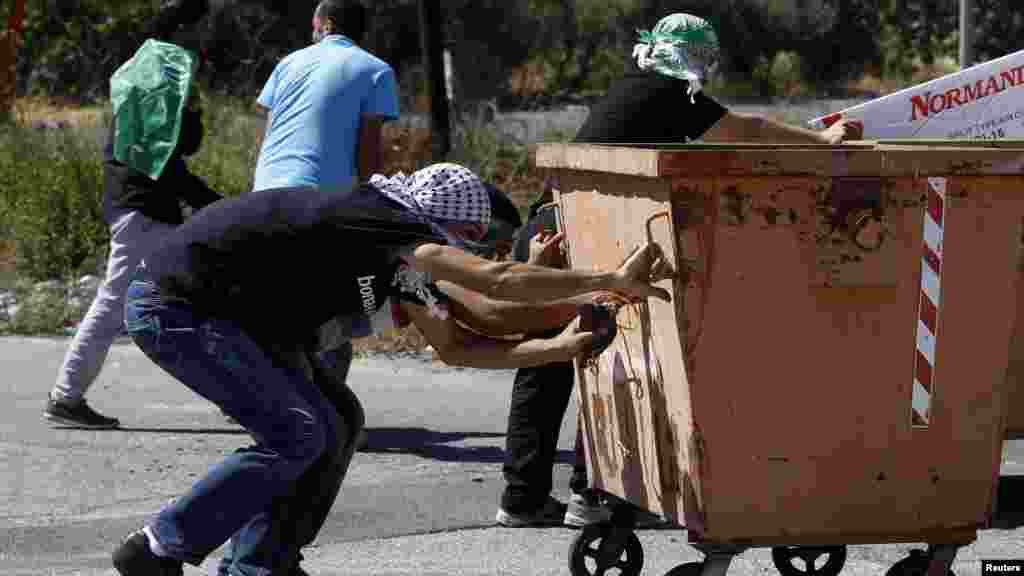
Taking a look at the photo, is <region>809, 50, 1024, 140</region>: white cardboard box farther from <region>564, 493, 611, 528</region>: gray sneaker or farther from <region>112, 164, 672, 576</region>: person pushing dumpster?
<region>112, 164, 672, 576</region>: person pushing dumpster

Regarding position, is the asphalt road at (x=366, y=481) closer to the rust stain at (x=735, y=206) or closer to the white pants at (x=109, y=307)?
the white pants at (x=109, y=307)

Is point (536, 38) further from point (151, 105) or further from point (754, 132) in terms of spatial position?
point (754, 132)

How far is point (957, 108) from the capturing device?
681 cm

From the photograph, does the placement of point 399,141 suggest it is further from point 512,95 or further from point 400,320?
point 512,95

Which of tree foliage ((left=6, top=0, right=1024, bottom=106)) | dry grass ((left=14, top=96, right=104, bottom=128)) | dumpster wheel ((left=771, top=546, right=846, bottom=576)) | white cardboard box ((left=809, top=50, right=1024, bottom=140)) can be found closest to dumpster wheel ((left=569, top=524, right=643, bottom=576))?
dumpster wheel ((left=771, top=546, right=846, bottom=576))

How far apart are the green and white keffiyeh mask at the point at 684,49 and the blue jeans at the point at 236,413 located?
68.0 inches

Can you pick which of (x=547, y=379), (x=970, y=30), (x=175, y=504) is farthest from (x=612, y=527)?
(x=970, y=30)

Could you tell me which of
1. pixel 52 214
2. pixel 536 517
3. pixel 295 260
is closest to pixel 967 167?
pixel 295 260

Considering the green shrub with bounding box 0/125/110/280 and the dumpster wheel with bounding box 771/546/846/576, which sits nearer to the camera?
the dumpster wheel with bounding box 771/546/846/576

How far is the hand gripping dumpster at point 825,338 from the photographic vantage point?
461cm

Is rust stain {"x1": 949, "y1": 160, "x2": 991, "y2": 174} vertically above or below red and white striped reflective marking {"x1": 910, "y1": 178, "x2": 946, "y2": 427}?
above

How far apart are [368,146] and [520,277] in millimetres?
2591

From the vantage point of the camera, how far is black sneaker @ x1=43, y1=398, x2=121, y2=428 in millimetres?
7789

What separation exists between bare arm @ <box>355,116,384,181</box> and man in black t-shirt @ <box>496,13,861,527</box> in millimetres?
1067
